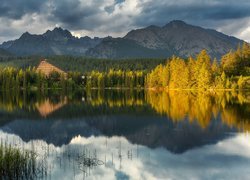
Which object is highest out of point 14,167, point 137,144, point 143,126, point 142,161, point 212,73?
point 212,73

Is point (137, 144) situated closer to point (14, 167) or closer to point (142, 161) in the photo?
point (142, 161)

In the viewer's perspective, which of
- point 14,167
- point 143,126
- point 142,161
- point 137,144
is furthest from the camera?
point 143,126

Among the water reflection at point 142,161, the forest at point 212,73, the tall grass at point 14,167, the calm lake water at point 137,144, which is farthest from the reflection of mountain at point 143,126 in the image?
the forest at point 212,73

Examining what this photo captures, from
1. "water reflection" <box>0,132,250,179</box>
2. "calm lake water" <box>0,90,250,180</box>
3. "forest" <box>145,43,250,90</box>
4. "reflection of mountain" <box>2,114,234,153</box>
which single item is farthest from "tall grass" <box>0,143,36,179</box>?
"forest" <box>145,43,250,90</box>

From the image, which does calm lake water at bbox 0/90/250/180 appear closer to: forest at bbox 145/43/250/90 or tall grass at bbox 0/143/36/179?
tall grass at bbox 0/143/36/179

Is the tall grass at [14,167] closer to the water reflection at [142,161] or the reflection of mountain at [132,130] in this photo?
the water reflection at [142,161]

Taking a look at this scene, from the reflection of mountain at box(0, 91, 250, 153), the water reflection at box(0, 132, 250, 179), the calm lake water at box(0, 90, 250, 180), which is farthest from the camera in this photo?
the reflection of mountain at box(0, 91, 250, 153)

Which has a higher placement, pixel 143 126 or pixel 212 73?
pixel 212 73

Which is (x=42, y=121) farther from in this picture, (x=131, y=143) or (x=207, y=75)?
(x=207, y=75)

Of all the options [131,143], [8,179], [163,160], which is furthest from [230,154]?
[8,179]

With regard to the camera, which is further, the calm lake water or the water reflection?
the calm lake water

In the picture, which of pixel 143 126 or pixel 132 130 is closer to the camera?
pixel 132 130

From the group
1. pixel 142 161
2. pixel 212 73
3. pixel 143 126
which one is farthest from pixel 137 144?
pixel 212 73

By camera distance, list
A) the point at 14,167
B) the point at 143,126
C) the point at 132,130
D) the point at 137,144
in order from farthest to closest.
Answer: the point at 143,126, the point at 132,130, the point at 137,144, the point at 14,167
